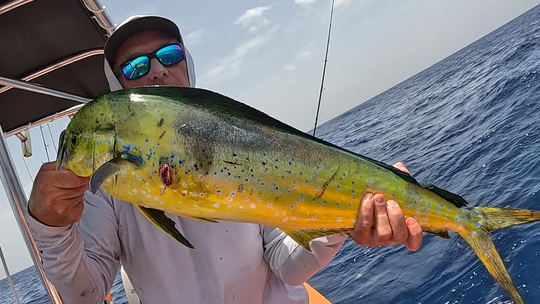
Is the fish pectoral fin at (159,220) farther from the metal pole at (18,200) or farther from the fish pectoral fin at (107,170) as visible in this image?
the metal pole at (18,200)

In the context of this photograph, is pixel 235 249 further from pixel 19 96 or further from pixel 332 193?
pixel 19 96

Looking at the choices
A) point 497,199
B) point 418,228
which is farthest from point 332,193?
point 497,199

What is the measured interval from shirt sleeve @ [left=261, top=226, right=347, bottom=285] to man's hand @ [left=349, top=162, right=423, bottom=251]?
0.95 feet

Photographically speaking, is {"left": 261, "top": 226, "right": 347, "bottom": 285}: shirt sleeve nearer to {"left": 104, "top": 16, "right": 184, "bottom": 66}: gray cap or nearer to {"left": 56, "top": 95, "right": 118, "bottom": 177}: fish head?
{"left": 56, "top": 95, "right": 118, "bottom": 177}: fish head

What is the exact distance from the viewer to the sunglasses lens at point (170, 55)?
96.7 inches

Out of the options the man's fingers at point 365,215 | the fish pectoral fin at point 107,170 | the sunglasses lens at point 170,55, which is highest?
the sunglasses lens at point 170,55

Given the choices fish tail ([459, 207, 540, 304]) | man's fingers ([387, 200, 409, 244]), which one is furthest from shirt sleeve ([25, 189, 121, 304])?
fish tail ([459, 207, 540, 304])

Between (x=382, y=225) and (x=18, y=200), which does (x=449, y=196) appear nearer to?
(x=382, y=225)

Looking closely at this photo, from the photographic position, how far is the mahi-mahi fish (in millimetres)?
1419

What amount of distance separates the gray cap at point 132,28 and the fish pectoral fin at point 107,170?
1361mm

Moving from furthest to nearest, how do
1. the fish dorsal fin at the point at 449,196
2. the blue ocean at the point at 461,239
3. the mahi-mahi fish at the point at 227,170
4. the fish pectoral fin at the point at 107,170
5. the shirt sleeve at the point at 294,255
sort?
the blue ocean at the point at 461,239
the shirt sleeve at the point at 294,255
the fish dorsal fin at the point at 449,196
the mahi-mahi fish at the point at 227,170
the fish pectoral fin at the point at 107,170

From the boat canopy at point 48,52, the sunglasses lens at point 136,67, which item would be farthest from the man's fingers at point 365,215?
the boat canopy at point 48,52

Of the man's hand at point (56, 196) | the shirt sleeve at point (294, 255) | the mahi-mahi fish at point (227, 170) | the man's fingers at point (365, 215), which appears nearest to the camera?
the mahi-mahi fish at point (227, 170)

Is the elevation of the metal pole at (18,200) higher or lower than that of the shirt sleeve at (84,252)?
higher
